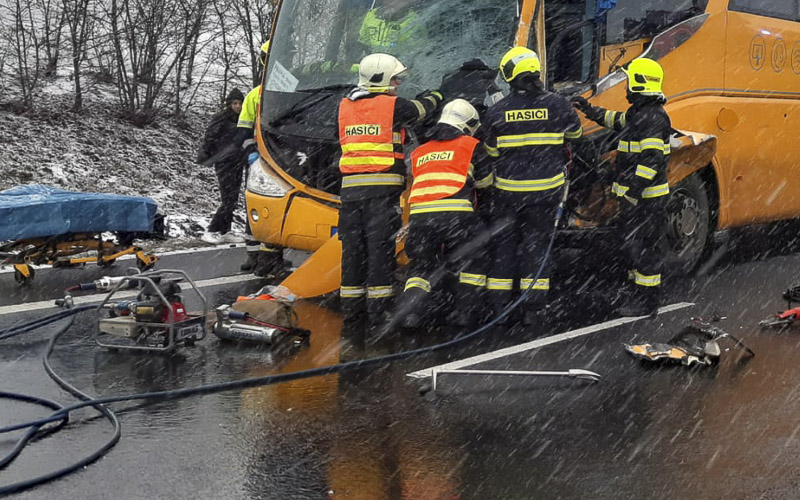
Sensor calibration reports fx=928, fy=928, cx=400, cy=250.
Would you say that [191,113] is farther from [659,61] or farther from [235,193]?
[659,61]

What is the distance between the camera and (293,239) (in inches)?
300

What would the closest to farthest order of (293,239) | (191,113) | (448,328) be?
1. (448,328)
2. (293,239)
3. (191,113)

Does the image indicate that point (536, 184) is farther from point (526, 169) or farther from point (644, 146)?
point (644, 146)

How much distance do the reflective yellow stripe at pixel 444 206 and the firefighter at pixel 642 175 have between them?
1369 millimetres

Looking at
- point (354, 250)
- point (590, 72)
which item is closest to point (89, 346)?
point (354, 250)

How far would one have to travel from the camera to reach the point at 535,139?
6.62 metres

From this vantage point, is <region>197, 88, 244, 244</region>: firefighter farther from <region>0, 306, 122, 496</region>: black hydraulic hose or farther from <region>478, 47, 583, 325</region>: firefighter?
<region>0, 306, 122, 496</region>: black hydraulic hose

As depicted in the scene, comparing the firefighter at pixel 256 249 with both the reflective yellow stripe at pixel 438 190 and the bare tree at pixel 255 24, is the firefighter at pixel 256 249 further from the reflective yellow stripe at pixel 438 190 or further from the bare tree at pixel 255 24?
the bare tree at pixel 255 24

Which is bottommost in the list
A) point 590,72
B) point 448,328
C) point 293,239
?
point 448,328

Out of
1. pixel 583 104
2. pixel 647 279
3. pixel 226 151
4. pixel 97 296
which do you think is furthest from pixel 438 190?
pixel 226 151

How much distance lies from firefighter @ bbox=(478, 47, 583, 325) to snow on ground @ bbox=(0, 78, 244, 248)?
5.86 metres

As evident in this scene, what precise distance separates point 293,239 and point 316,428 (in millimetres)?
3414

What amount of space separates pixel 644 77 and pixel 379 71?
2036mm

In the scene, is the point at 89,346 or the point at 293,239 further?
the point at 293,239
